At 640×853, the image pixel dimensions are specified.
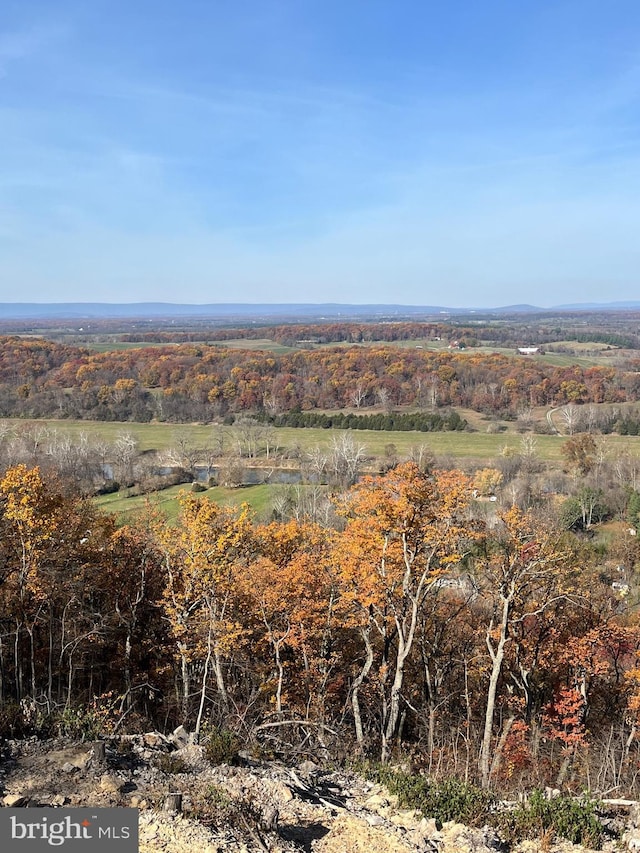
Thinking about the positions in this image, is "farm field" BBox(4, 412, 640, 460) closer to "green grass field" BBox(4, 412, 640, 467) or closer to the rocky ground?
"green grass field" BBox(4, 412, 640, 467)

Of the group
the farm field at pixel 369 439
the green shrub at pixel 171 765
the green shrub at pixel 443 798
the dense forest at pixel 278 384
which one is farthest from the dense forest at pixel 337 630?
the dense forest at pixel 278 384

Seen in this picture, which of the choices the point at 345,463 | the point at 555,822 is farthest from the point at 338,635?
the point at 345,463

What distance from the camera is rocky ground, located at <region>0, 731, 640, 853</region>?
8.30 metres

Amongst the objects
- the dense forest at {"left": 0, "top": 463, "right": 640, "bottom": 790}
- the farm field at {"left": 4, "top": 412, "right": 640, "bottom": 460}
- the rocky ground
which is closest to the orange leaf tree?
the dense forest at {"left": 0, "top": 463, "right": 640, "bottom": 790}

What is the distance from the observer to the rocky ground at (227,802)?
27.2 feet

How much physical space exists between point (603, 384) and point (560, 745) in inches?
4233

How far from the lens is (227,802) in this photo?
28.9 feet

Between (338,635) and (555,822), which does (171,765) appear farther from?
(338,635)

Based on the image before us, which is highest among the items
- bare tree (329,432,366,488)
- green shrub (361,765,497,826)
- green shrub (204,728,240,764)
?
green shrub (204,728,240,764)

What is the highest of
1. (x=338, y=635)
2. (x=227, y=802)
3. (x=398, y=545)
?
(x=398, y=545)

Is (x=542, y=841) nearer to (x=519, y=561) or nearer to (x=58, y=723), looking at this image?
(x=58, y=723)

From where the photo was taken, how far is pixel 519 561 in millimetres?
18219

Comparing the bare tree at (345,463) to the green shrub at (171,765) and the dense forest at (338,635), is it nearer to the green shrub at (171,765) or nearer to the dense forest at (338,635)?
the dense forest at (338,635)

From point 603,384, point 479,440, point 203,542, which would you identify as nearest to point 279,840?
point 203,542
